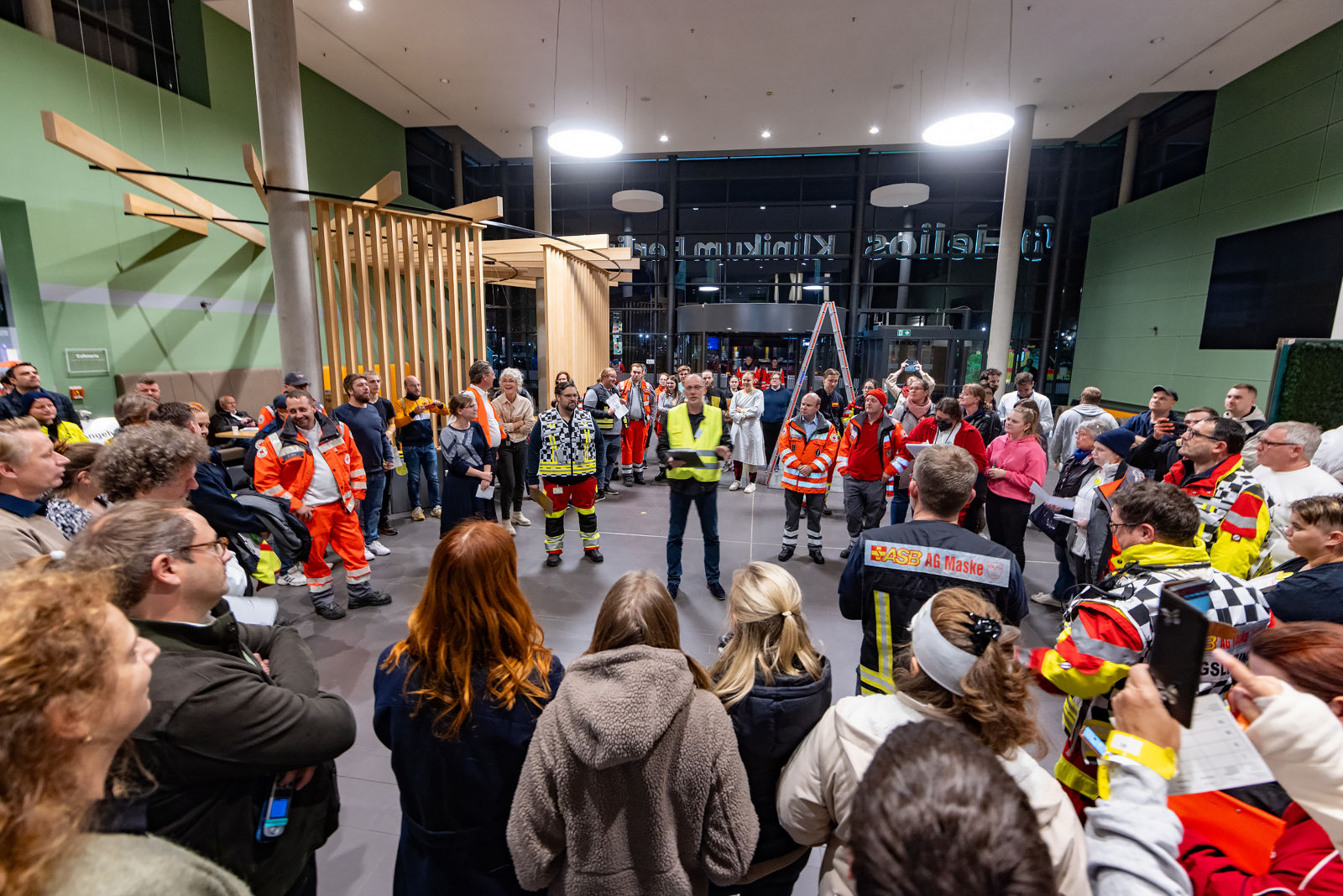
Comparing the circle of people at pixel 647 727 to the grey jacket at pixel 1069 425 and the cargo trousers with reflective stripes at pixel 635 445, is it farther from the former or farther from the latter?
the cargo trousers with reflective stripes at pixel 635 445

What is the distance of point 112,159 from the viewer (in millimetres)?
5824

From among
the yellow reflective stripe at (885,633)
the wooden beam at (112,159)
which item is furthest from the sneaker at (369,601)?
the wooden beam at (112,159)

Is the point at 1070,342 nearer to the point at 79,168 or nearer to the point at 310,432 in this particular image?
the point at 310,432

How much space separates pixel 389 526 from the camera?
21.0 ft

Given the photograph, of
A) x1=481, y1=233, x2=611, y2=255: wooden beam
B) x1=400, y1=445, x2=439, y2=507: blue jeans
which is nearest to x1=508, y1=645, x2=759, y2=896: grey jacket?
x1=400, y1=445, x2=439, y2=507: blue jeans

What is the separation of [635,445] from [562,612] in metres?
4.92

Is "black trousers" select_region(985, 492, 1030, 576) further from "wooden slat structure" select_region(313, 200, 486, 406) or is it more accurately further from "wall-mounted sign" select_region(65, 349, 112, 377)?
"wall-mounted sign" select_region(65, 349, 112, 377)

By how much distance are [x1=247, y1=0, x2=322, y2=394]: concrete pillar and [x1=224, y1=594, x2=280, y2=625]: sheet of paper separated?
19.0ft

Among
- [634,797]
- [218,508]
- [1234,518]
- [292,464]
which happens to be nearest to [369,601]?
[292,464]

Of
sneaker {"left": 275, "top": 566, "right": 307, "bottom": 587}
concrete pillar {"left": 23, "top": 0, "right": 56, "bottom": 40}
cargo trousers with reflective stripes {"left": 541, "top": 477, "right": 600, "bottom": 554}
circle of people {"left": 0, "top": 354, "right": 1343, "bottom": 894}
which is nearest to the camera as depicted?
circle of people {"left": 0, "top": 354, "right": 1343, "bottom": 894}

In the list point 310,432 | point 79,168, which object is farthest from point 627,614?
point 79,168

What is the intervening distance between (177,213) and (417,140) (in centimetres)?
753

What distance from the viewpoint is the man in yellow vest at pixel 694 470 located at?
4609 millimetres

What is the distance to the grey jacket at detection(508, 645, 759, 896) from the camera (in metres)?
1.29
